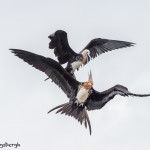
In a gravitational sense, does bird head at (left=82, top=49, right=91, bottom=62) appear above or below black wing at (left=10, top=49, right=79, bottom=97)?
above

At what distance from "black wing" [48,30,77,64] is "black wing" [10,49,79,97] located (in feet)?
7.46

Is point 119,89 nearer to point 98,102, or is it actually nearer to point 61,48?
point 98,102

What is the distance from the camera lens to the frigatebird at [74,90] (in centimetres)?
1839

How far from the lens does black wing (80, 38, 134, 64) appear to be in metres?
22.0

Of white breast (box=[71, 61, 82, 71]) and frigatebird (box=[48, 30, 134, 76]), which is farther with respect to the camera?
frigatebird (box=[48, 30, 134, 76])

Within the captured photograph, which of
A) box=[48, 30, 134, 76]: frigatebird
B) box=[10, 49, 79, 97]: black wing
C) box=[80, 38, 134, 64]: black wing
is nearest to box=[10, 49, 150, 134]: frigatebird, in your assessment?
box=[10, 49, 79, 97]: black wing

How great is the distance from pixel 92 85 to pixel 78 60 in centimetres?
231

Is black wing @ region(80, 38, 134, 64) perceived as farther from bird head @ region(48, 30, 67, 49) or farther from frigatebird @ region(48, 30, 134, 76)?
bird head @ region(48, 30, 67, 49)

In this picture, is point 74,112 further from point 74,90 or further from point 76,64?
point 76,64

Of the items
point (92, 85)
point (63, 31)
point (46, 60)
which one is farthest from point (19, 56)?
point (63, 31)

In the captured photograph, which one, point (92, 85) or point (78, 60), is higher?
point (78, 60)

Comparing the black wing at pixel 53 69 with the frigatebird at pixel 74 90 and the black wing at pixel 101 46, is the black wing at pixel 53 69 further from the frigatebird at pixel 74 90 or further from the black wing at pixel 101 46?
the black wing at pixel 101 46

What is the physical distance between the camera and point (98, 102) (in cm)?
1906

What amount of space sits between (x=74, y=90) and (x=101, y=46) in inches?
150
